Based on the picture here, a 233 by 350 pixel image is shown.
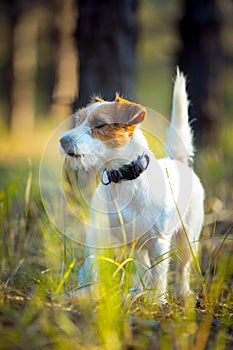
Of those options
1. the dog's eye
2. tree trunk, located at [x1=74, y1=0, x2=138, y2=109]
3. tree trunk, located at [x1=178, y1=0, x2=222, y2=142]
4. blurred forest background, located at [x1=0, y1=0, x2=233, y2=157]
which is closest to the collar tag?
the dog's eye

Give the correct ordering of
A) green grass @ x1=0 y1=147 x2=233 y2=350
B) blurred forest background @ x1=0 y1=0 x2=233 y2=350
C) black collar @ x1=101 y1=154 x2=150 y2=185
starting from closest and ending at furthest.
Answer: green grass @ x1=0 y1=147 x2=233 y2=350
blurred forest background @ x1=0 y1=0 x2=233 y2=350
black collar @ x1=101 y1=154 x2=150 y2=185

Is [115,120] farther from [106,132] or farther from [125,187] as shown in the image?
[125,187]

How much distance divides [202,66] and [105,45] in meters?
3.33

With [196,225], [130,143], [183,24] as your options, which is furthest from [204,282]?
[183,24]

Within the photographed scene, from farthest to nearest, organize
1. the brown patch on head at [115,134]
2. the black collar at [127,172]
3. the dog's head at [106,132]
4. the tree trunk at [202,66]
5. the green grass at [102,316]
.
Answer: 1. the tree trunk at [202,66]
2. the black collar at [127,172]
3. the brown patch on head at [115,134]
4. the dog's head at [106,132]
5. the green grass at [102,316]

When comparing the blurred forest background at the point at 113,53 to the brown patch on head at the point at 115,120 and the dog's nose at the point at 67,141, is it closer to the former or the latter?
the brown patch on head at the point at 115,120

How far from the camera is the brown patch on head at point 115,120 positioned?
11.5 ft

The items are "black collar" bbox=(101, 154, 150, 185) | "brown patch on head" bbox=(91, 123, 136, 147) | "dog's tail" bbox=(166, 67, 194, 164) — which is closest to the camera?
"brown patch on head" bbox=(91, 123, 136, 147)

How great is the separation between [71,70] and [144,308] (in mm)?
13888

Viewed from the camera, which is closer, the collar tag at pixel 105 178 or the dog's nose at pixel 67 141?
the dog's nose at pixel 67 141

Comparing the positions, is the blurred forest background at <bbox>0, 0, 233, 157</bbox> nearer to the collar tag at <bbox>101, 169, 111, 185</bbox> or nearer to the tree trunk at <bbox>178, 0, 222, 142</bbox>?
the tree trunk at <bbox>178, 0, 222, 142</bbox>

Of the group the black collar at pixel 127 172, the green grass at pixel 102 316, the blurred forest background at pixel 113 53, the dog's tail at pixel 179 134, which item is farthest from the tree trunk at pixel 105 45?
the green grass at pixel 102 316

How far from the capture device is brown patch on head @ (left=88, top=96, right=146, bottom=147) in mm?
3514

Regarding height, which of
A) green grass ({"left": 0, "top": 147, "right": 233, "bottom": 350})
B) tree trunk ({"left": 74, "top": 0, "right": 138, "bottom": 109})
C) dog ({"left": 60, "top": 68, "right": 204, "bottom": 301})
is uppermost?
tree trunk ({"left": 74, "top": 0, "right": 138, "bottom": 109})
